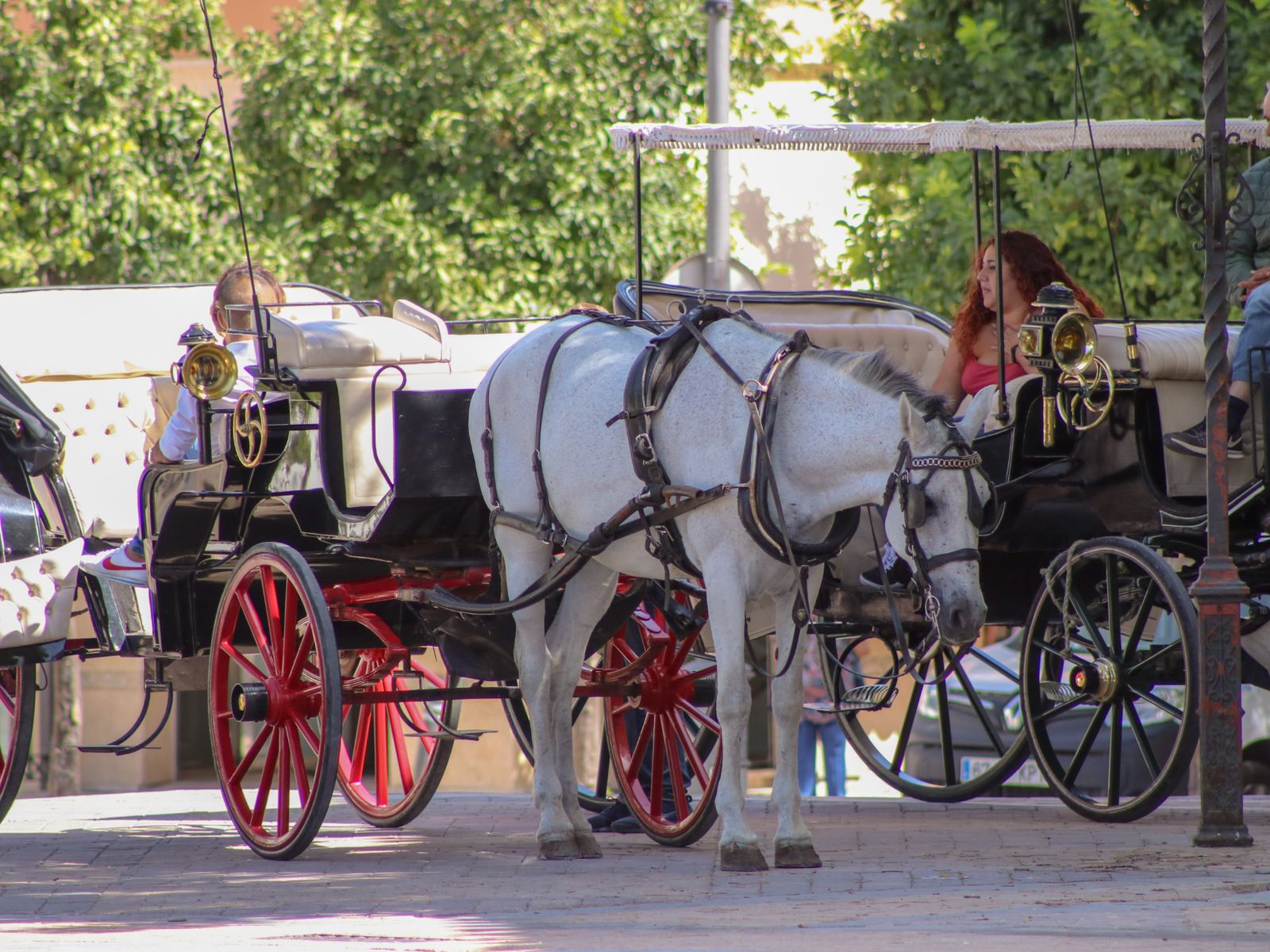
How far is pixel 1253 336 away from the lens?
256 inches

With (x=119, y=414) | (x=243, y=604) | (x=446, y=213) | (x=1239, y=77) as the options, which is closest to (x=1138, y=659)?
(x=243, y=604)

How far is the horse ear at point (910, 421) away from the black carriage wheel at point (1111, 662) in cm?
110

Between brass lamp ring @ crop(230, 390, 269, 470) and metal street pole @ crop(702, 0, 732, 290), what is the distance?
541cm

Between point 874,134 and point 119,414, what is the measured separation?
3.40 metres

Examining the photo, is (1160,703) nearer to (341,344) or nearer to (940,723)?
(940,723)

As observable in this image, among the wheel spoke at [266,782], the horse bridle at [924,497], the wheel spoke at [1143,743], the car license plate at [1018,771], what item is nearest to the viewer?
the horse bridle at [924,497]

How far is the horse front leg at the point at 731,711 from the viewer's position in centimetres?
605

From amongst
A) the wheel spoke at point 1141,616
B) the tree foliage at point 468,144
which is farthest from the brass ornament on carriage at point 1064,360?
the tree foliage at point 468,144

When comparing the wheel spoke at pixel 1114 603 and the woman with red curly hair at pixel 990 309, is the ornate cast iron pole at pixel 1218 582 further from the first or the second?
the woman with red curly hair at pixel 990 309

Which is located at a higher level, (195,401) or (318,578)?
(195,401)

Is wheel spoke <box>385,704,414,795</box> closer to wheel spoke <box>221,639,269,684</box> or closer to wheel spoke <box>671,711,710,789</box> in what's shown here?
wheel spoke <box>221,639,269,684</box>

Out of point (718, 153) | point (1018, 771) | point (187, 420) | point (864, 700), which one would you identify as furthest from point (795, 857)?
point (718, 153)

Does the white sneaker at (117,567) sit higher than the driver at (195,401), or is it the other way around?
the driver at (195,401)

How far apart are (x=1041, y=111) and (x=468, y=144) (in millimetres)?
4387
